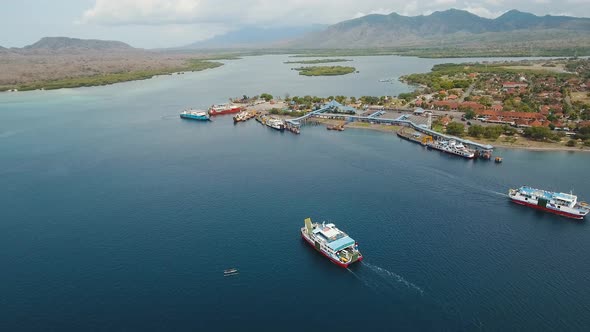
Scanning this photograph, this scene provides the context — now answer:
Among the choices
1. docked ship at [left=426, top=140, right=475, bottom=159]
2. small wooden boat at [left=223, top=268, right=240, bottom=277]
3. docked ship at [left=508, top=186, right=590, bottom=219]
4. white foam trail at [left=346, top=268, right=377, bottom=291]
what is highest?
docked ship at [left=426, top=140, right=475, bottom=159]

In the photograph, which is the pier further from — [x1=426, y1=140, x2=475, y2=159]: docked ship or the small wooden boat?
the small wooden boat

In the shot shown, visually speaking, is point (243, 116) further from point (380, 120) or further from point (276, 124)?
point (380, 120)

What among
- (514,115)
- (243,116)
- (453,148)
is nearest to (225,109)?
(243,116)

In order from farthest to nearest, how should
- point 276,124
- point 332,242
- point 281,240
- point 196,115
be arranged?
point 196,115 → point 276,124 → point 281,240 → point 332,242

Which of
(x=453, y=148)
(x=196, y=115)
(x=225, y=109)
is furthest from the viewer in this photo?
(x=225, y=109)

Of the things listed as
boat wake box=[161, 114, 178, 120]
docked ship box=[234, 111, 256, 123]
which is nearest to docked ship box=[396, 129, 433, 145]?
docked ship box=[234, 111, 256, 123]

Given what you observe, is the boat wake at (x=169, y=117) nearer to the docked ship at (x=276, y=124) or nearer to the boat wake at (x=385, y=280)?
the docked ship at (x=276, y=124)
